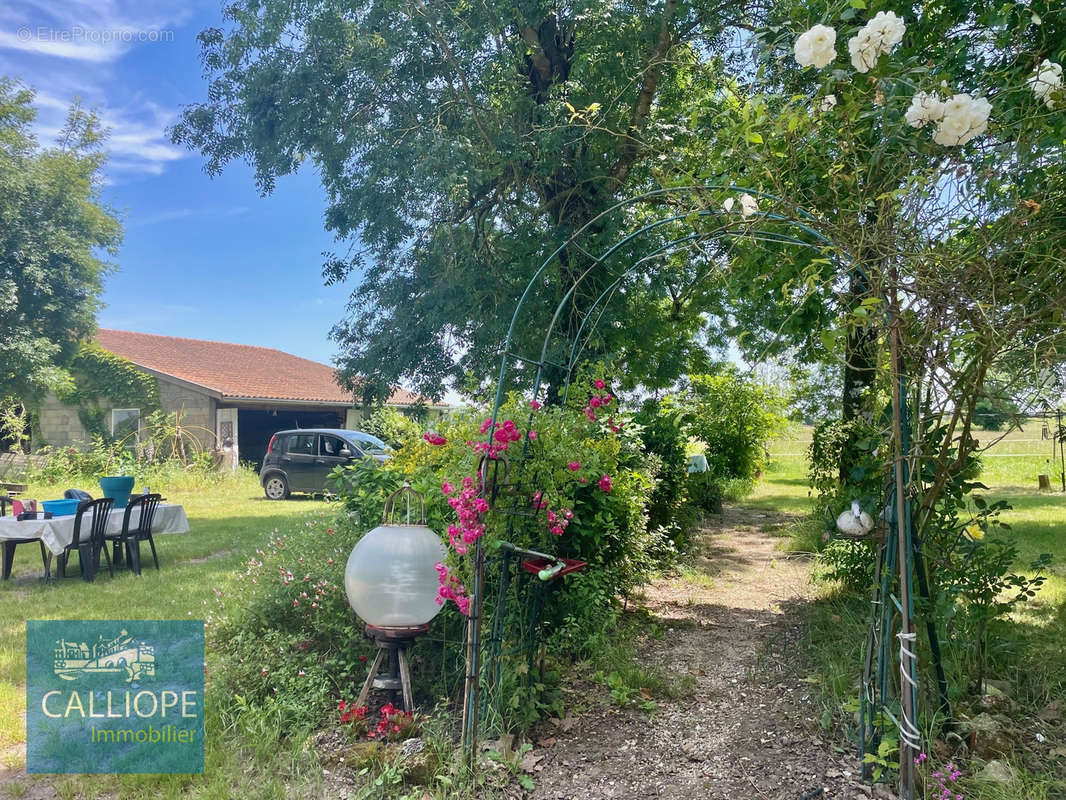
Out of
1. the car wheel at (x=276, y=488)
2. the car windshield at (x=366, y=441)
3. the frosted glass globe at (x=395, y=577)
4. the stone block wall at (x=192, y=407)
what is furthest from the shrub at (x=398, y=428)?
the stone block wall at (x=192, y=407)

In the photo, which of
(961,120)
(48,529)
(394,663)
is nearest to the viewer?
(961,120)

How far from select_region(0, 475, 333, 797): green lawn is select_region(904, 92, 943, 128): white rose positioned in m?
3.64

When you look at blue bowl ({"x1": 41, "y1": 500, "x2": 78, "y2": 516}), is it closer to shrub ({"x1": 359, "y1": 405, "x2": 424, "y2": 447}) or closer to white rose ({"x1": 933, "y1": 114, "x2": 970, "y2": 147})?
shrub ({"x1": 359, "y1": 405, "x2": 424, "y2": 447})

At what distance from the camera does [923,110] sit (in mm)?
2402

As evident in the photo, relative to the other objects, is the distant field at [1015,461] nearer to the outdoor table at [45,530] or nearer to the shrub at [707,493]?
the shrub at [707,493]

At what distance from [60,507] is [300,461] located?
669 cm

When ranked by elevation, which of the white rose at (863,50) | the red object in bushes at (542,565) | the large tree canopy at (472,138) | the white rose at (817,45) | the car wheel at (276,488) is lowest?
the car wheel at (276,488)

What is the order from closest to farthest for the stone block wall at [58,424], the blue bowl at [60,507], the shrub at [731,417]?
the blue bowl at [60,507]
the shrub at [731,417]
the stone block wall at [58,424]

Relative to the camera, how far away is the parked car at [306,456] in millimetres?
13492

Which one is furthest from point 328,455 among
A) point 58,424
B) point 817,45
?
point 817,45

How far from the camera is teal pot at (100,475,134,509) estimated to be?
25.2ft

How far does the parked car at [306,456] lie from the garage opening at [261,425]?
4955mm

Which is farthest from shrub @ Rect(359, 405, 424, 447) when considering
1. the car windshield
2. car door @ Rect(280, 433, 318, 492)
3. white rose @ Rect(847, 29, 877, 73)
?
car door @ Rect(280, 433, 318, 492)

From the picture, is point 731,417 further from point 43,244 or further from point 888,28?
point 43,244
